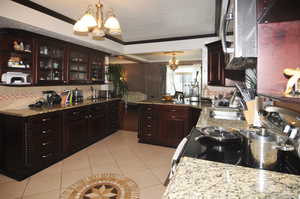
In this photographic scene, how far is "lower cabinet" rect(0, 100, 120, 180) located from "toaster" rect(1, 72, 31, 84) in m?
0.55

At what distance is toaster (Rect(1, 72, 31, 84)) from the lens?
2.47 meters

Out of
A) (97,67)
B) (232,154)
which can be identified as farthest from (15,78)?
(232,154)

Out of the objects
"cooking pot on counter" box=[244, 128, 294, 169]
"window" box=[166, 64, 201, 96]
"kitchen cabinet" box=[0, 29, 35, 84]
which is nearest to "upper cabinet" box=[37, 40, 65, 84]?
"kitchen cabinet" box=[0, 29, 35, 84]

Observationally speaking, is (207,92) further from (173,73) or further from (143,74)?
(143,74)

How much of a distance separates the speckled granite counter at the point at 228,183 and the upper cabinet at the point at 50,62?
3041 mm

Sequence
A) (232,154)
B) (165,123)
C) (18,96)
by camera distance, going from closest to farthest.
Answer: (232,154) < (18,96) < (165,123)

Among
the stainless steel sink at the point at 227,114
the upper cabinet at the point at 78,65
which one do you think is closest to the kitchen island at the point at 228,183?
the stainless steel sink at the point at 227,114

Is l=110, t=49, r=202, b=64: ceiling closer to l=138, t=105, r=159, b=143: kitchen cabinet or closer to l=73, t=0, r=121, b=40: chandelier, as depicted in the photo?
l=138, t=105, r=159, b=143: kitchen cabinet

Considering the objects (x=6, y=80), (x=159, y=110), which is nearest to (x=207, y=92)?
(x=159, y=110)

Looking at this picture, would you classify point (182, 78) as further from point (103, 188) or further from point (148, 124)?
point (103, 188)

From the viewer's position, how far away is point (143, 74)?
8602mm

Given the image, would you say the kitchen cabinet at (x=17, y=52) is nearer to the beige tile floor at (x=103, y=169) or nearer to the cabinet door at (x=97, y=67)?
the cabinet door at (x=97, y=67)

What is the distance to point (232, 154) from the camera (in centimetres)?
101

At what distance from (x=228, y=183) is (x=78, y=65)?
3.76 m
